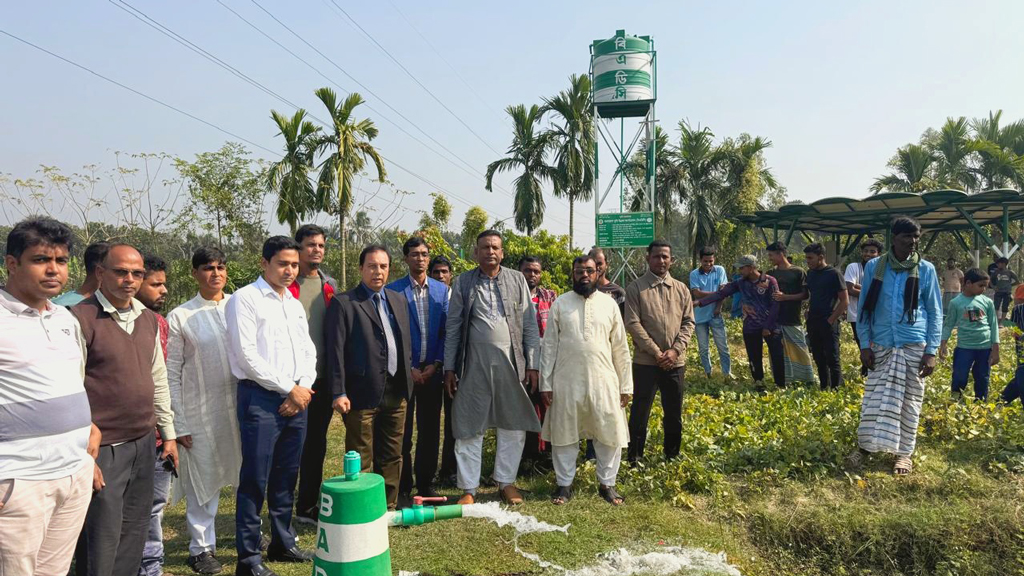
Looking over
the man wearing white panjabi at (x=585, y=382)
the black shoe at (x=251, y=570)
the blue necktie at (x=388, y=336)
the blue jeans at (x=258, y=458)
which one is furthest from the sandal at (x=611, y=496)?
the black shoe at (x=251, y=570)

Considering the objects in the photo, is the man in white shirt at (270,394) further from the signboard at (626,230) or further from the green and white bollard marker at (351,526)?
the signboard at (626,230)

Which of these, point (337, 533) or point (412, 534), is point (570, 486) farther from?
point (337, 533)

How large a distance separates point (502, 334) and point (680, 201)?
21.0 m

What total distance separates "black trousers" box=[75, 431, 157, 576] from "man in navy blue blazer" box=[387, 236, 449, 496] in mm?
→ 2048

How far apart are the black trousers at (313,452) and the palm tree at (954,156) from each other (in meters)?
27.3

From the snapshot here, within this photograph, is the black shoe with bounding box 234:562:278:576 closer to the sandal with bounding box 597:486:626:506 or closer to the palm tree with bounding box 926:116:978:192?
the sandal with bounding box 597:486:626:506

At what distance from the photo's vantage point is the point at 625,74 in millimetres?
16812

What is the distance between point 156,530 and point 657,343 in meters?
3.61

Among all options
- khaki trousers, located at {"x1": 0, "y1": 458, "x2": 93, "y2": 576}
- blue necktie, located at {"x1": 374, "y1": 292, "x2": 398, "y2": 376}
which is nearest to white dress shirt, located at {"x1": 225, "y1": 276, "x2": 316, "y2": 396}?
blue necktie, located at {"x1": 374, "y1": 292, "x2": 398, "y2": 376}

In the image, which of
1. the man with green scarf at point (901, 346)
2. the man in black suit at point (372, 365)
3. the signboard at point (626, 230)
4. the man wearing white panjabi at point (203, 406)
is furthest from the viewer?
the signboard at point (626, 230)

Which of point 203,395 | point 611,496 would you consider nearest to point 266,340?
point 203,395

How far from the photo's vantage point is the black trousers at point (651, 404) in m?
5.20

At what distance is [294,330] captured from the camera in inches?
149

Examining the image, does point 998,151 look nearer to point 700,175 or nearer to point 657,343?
point 700,175
